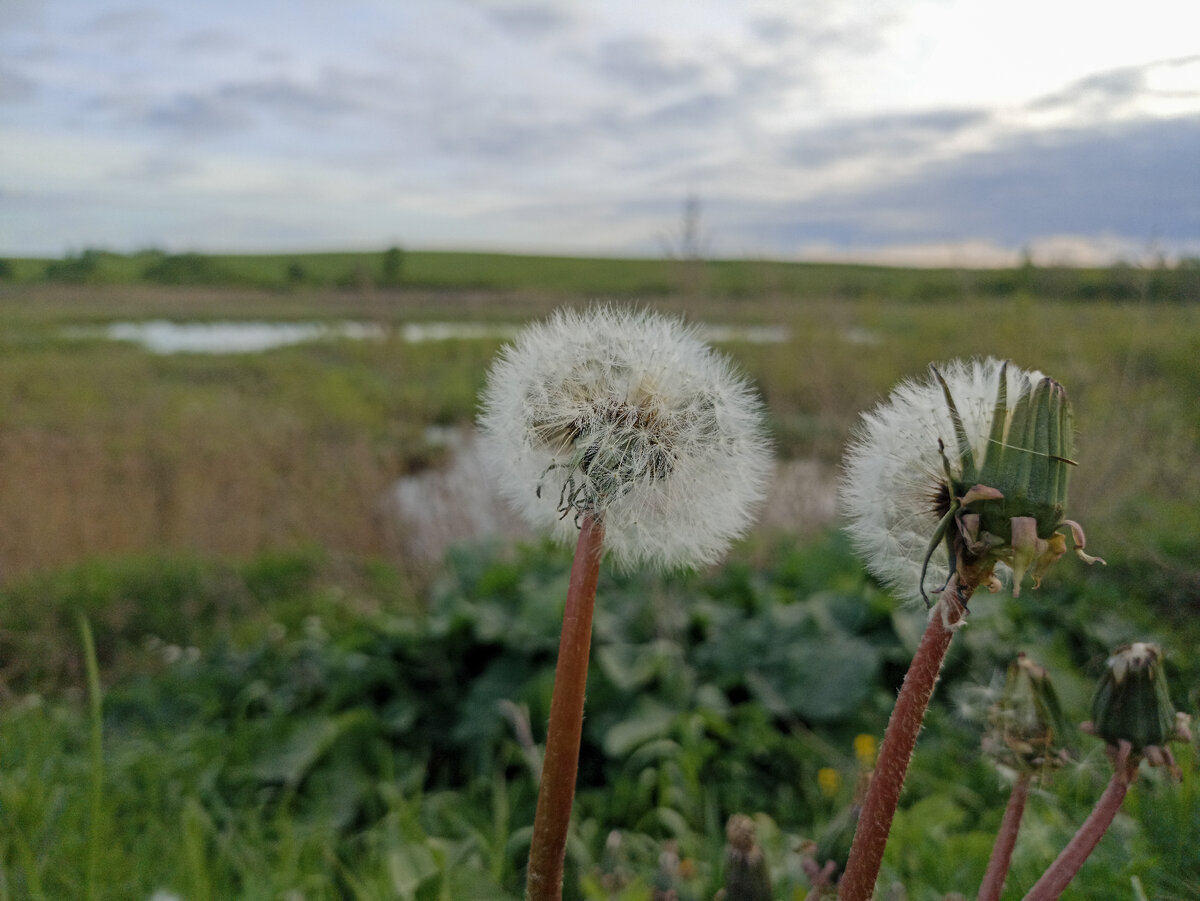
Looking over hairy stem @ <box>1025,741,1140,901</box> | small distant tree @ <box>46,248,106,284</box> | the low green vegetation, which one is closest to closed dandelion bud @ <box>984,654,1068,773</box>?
hairy stem @ <box>1025,741,1140,901</box>

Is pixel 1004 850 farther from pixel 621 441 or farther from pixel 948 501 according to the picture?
pixel 621 441

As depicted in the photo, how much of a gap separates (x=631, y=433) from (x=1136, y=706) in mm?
744

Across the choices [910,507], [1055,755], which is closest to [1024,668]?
[1055,755]

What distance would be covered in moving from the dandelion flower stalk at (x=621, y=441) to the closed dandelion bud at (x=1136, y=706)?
1.72 feet

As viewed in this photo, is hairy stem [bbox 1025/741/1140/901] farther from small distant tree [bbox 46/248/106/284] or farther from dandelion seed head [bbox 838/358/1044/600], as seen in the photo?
small distant tree [bbox 46/248/106/284]

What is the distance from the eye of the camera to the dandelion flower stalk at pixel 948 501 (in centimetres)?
79

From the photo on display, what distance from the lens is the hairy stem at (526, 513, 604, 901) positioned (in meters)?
0.98

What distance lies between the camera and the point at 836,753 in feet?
10.4

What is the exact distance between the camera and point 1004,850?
1085 millimetres

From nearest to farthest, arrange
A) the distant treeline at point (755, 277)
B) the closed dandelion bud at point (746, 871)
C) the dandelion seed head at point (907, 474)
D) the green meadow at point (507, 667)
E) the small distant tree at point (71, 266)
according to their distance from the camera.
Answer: the dandelion seed head at point (907, 474) < the closed dandelion bud at point (746, 871) < the green meadow at point (507, 667) < the distant treeline at point (755, 277) < the small distant tree at point (71, 266)

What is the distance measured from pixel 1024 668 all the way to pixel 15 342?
59.4ft

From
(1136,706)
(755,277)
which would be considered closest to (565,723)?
(1136,706)

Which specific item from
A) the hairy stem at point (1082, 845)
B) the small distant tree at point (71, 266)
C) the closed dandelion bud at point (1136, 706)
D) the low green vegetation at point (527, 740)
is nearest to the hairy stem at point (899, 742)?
the hairy stem at point (1082, 845)

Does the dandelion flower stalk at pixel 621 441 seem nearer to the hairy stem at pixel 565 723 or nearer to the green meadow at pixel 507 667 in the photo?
the hairy stem at pixel 565 723
